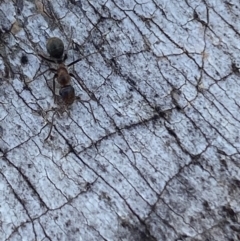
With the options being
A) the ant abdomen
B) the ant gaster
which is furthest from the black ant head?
the ant abdomen

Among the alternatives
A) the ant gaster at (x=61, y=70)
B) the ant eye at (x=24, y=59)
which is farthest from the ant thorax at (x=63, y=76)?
the ant eye at (x=24, y=59)

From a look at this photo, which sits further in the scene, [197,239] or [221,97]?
[221,97]

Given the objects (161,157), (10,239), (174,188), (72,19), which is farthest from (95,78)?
(10,239)

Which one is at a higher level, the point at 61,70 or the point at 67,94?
the point at 61,70

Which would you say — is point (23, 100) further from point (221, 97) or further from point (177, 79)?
point (221, 97)

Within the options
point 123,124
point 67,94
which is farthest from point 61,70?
point 123,124

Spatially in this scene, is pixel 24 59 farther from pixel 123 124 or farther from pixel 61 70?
pixel 123 124
